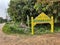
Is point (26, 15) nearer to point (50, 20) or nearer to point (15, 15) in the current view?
point (15, 15)

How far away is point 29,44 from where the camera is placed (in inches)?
420

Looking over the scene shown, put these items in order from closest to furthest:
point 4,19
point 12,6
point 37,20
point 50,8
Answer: point 37,20
point 50,8
point 12,6
point 4,19

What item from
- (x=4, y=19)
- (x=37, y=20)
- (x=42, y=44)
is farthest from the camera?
(x=4, y=19)

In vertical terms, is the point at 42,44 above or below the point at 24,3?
below

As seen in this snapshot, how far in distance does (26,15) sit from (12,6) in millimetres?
2050

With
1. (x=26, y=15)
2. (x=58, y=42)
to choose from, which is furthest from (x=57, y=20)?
(x=58, y=42)

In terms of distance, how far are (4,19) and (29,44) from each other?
2264 cm

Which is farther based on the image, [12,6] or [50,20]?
[12,6]

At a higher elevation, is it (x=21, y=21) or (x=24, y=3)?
(x=24, y=3)

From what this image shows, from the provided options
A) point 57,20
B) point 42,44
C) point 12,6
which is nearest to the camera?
point 42,44

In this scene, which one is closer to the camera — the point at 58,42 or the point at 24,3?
the point at 58,42

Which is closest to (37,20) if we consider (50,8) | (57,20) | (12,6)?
(50,8)

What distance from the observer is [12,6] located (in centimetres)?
2453

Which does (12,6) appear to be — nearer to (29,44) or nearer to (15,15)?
(15,15)
